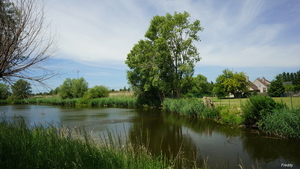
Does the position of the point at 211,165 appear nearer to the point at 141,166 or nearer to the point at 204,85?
the point at 141,166

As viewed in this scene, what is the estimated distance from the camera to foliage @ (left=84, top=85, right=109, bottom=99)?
147 feet

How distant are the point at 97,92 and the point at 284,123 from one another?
40.4 metres

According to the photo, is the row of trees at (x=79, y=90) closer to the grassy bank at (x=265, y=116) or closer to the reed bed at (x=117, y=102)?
the reed bed at (x=117, y=102)

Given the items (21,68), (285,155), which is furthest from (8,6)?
(285,155)

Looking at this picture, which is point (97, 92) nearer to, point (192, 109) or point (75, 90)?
point (75, 90)

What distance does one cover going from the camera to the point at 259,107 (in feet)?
35.4

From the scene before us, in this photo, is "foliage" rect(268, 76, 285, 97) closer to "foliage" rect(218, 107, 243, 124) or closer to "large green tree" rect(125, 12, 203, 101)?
"large green tree" rect(125, 12, 203, 101)

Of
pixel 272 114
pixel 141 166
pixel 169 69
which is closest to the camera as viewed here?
pixel 141 166

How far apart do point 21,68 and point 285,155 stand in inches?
352

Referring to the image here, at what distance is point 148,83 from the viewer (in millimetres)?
30266

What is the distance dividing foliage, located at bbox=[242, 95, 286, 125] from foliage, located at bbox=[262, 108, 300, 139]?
43 centimetres

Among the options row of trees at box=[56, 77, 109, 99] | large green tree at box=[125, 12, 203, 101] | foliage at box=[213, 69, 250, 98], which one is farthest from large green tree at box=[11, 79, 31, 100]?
row of trees at box=[56, 77, 109, 99]

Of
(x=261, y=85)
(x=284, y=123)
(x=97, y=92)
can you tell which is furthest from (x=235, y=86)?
(x=284, y=123)

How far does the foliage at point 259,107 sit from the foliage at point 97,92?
38036 mm
